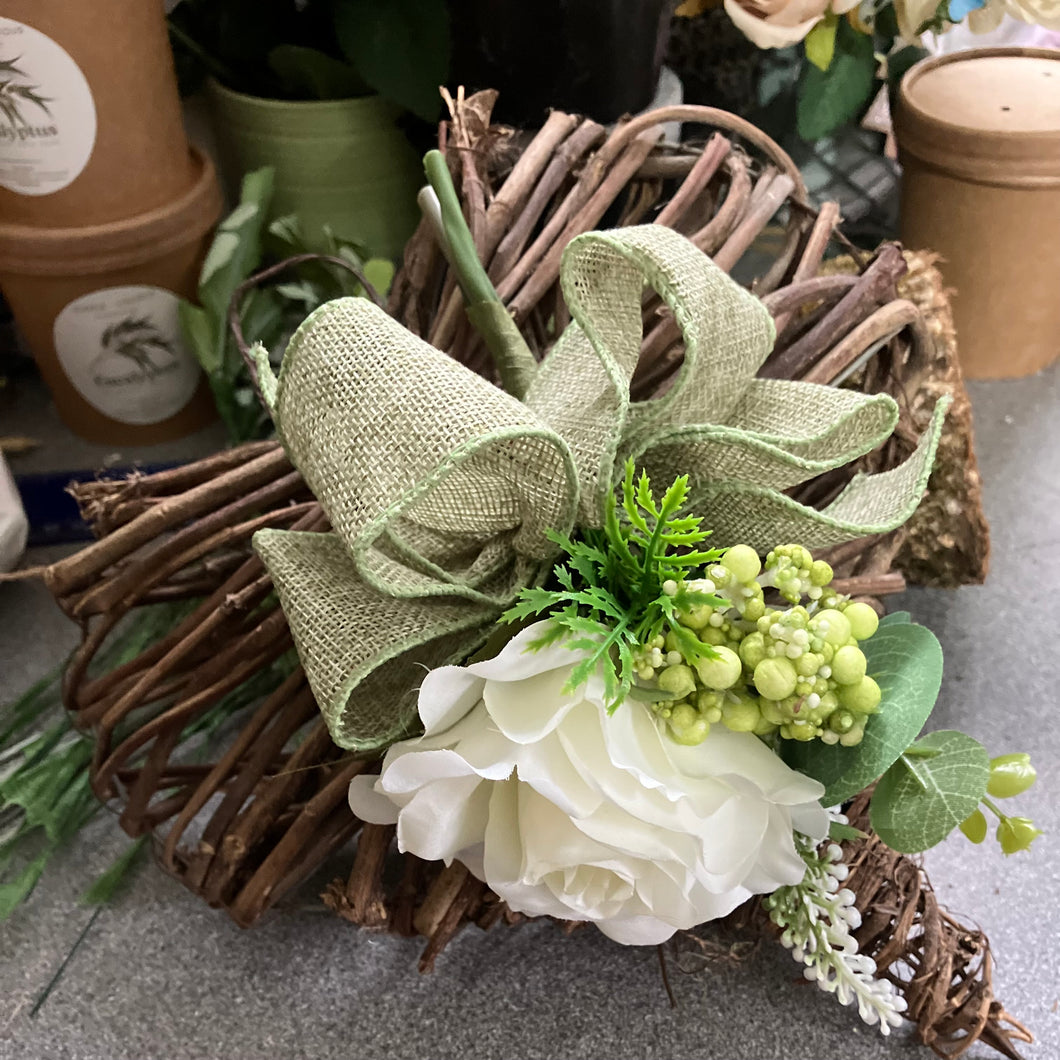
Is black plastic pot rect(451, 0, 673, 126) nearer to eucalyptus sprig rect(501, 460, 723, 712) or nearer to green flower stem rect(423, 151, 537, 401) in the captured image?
green flower stem rect(423, 151, 537, 401)

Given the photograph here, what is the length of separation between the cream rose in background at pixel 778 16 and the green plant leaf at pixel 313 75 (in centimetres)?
28

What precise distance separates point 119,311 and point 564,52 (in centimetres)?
35

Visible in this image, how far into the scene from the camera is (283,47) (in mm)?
703

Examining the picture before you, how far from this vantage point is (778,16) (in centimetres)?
59

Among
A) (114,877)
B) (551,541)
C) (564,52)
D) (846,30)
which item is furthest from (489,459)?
(846,30)

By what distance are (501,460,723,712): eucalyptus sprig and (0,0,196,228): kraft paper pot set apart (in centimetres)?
50

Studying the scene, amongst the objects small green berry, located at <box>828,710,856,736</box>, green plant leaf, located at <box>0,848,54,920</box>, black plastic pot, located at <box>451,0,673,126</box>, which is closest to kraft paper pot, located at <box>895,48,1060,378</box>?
black plastic pot, located at <box>451,0,673,126</box>

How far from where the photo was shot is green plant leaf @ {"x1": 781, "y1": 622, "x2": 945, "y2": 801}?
0.25m

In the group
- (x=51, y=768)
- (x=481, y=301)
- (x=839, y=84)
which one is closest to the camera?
(x=481, y=301)

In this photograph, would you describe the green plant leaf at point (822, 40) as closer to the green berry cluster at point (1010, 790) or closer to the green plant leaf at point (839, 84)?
the green plant leaf at point (839, 84)

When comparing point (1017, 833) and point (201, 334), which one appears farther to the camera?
point (201, 334)

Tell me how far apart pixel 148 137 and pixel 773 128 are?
0.47m

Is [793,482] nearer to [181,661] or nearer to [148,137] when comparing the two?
[181,661]

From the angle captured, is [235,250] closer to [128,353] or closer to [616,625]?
[128,353]
